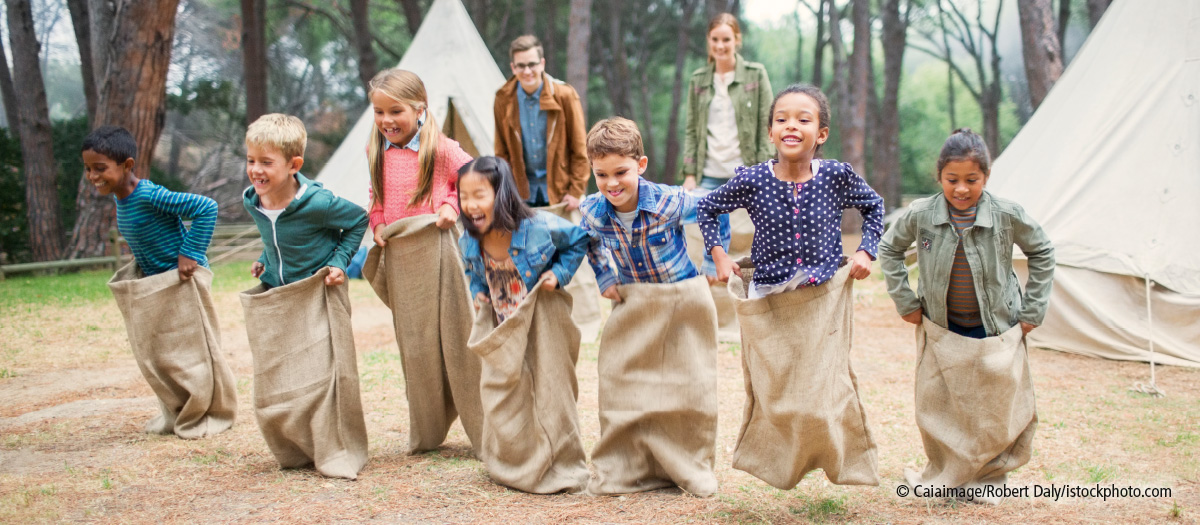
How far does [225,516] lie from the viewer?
3.00 meters

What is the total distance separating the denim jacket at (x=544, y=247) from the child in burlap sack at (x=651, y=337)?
0.09m

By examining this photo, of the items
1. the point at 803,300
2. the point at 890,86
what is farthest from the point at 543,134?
the point at 890,86

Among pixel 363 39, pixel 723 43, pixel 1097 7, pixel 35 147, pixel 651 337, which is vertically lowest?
pixel 651 337

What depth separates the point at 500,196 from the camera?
308 centimetres

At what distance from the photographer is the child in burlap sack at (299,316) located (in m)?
3.37

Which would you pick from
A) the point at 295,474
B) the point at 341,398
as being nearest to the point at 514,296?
the point at 341,398

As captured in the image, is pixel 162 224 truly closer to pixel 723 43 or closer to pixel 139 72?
pixel 723 43

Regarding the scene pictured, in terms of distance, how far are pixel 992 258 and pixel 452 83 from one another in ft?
23.9

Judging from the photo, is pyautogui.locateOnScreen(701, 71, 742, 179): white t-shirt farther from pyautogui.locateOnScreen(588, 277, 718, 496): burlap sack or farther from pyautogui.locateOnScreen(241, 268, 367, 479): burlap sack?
pyautogui.locateOnScreen(241, 268, 367, 479): burlap sack

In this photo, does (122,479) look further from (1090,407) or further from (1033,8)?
(1033,8)

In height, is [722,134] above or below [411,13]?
below

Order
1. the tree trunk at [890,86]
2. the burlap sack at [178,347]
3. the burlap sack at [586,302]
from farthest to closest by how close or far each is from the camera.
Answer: the tree trunk at [890,86] → the burlap sack at [586,302] → the burlap sack at [178,347]

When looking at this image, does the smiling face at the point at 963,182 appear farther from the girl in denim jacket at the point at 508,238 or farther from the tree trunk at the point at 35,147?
the tree trunk at the point at 35,147

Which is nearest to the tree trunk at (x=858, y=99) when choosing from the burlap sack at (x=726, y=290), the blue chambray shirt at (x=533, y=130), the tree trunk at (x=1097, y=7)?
the tree trunk at (x=1097, y=7)
